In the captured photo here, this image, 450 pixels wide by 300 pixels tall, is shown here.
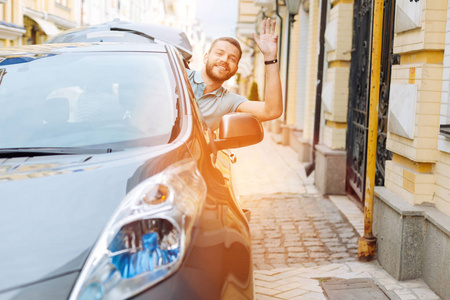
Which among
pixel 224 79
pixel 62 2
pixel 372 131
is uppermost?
pixel 62 2

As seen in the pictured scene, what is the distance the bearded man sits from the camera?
14.0 feet

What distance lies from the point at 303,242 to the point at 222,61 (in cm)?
252

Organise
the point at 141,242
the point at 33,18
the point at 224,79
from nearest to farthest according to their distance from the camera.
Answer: the point at 141,242 → the point at 224,79 → the point at 33,18

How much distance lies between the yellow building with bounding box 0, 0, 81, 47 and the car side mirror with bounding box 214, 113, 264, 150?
754 inches

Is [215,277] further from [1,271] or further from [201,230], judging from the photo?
[1,271]

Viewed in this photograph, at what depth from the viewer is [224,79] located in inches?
173

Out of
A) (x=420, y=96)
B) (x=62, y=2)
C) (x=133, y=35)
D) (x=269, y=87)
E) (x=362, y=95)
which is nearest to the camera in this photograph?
(x=269, y=87)

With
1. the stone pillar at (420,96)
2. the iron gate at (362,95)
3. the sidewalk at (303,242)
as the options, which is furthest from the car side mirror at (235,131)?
the iron gate at (362,95)

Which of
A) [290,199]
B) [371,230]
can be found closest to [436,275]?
[371,230]

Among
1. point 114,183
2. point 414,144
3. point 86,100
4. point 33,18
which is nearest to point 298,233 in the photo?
point 414,144

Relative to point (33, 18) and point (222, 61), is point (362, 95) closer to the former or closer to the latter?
point (222, 61)

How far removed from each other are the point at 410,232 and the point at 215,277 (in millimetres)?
2918

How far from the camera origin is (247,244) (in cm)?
256

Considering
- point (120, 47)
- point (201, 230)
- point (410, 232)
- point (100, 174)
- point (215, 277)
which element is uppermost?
point (120, 47)
